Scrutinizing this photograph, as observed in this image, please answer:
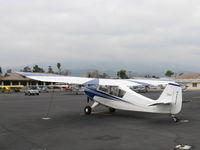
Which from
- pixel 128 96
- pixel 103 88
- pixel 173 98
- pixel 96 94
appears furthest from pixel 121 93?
pixel 173 98

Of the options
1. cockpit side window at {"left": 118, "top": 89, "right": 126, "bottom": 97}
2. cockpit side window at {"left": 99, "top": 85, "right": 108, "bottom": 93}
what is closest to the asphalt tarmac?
cockpit side window at {"left": 118, "top": 89, "right": 126, "bottom": 97}

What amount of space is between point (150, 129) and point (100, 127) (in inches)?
83.0

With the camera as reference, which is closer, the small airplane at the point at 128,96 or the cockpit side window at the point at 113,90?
the small airplane at the point at 128,96

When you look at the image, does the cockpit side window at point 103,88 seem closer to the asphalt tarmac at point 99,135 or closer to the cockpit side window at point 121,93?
the cockpit side window at point 121,93

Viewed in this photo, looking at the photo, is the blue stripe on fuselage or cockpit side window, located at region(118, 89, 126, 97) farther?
the blue stripe on fuselage

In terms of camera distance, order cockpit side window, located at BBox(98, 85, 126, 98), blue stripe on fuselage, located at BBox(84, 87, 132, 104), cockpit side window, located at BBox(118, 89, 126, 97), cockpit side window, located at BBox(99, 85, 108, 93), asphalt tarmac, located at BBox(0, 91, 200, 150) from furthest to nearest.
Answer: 1. cockpit side window, located at BBox(99, 85, 108, 93)
2. blue stripe on fuselage, located at BBox(84, 87, 132, 104)
3. cockpit side window, located at BBox(98, 85, 126, 98)
4. cockpit side window, located at BBox(118, 89, 126, 97)
5. asphalt tarmac, located at BBox(0, 91, 200, 150)

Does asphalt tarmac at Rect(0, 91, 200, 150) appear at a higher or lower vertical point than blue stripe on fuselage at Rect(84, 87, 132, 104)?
lower

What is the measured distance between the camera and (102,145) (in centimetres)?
784

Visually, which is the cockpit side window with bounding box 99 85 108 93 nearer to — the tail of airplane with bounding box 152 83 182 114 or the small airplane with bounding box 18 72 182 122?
the small airplane with bounding box 18 72 182 122

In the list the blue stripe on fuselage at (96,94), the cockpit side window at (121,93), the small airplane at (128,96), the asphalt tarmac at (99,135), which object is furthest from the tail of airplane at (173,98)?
the blue stripe on fuselage at (96,94)

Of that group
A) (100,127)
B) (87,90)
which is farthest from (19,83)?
(100,127)

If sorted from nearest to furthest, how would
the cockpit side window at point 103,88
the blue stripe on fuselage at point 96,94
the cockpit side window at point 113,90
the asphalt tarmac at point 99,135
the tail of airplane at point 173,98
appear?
the asphalt tarmac at point 99,135, the tail of airplane at point 173,98, the cockpit side window at point 113,90, the blue stripe on fuselage at point 96,94, the cockpit side window at point 103,88

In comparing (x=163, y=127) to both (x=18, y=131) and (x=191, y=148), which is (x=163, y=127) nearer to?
(x=191, y=148)

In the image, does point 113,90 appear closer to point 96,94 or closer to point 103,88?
point 103,88
